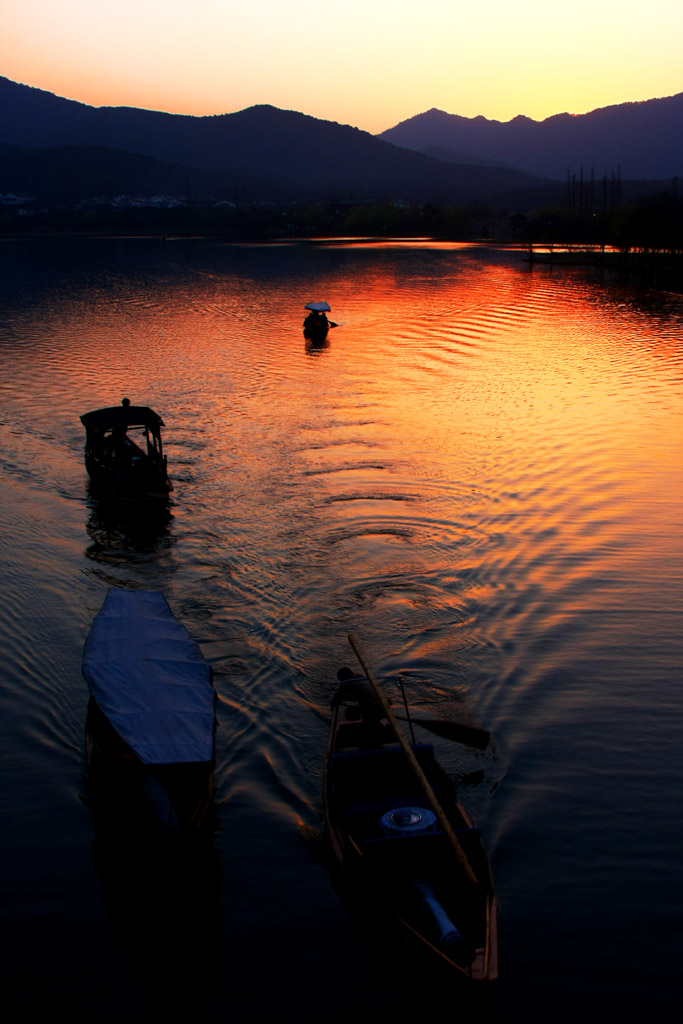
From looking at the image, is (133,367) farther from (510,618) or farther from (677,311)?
(677,311)

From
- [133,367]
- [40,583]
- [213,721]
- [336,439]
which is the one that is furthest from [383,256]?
[213,721]

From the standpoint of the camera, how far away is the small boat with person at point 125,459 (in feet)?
86.9

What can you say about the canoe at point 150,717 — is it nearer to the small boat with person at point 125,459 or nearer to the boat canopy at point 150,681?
the boat canopy at point 150,681

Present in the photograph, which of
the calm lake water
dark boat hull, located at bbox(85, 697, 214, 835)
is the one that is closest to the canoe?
dark boat hull, located at bbox(85, 697, 214, 835)

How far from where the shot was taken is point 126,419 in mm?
28172

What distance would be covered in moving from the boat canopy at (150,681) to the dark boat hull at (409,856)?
2373 mm

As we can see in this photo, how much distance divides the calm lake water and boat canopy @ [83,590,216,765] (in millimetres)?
2089

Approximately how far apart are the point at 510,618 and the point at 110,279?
100208mm

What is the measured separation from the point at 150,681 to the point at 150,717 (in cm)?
117

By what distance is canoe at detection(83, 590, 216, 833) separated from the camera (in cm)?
→ 1194

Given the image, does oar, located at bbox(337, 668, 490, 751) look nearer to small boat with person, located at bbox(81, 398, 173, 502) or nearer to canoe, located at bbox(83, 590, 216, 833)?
canoe, located at bbox(83, 590, 216, 833)

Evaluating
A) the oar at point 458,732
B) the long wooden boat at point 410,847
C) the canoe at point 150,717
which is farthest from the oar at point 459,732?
the canoe at point 150,717

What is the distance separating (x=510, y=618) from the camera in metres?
20.2

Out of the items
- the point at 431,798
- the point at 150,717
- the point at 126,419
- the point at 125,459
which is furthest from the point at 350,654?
the point at 126,419
